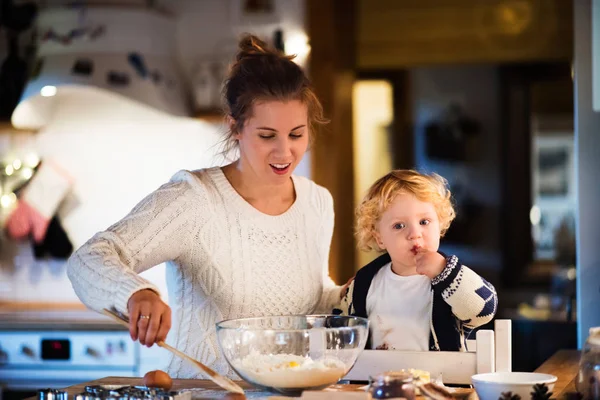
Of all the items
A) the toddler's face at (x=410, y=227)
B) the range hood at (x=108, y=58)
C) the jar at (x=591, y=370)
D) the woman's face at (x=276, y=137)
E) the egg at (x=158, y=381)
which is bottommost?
the egg at (x=158, y=381)

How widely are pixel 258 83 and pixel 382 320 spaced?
0.64 metres

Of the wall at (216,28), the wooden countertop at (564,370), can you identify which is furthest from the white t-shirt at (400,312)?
the wall at (216,28)

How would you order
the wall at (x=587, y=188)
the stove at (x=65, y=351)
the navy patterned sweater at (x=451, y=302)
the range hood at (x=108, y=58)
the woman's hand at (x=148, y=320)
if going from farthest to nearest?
the range hood at (x=108, y=58), the stove at (x=65, y=351), the wall at (x=587, y=188), the navy patterned sweater at (x=451, y=302), the woman's hand at (x=148, y=320)

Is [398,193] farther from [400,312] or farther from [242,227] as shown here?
[242,227]

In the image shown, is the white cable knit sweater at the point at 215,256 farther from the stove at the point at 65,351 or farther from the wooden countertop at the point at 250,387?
the stove at the point at 65,351

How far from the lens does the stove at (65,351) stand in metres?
3.62

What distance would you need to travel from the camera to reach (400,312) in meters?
2.11

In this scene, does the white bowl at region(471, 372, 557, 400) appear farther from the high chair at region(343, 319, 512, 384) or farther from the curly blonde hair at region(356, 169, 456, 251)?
the curly blonde hair at region(356, 169, 456, 251)

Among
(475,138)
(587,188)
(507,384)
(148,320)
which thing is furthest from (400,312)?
(475,138)

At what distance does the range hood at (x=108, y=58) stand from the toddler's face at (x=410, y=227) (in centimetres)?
197

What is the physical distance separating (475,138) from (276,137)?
14.6 feet

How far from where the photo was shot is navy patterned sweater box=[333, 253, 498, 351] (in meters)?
1.91

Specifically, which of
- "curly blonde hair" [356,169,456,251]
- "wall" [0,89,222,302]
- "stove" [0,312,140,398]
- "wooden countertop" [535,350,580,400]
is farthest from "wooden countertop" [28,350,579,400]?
"wall" [0,89,222,302]

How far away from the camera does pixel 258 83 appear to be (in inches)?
82.7
